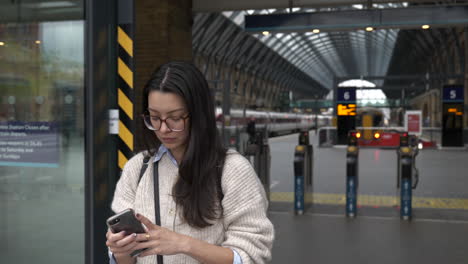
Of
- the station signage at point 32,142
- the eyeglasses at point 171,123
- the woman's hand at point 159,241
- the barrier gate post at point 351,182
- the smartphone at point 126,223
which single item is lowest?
the barrier gate post at point 351,182

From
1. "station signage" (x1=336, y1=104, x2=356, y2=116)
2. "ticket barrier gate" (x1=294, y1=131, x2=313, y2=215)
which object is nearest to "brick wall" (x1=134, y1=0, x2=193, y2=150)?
"ticket barrier gate" (x1=294, y1=131, x2=313, y2=215)

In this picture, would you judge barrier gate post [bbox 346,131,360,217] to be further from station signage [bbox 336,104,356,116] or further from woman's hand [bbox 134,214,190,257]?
Answer: station signage [bbox 336,104,356,116]

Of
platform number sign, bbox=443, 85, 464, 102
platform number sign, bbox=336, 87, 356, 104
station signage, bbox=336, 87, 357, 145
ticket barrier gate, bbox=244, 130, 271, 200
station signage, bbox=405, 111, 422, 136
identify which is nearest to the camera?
ticket barrier gate, bbox=244, 130, 271, 200

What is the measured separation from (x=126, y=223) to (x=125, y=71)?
1.90 meters

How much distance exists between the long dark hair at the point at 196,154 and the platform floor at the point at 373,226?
3491 mm

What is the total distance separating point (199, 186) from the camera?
1.49 meters

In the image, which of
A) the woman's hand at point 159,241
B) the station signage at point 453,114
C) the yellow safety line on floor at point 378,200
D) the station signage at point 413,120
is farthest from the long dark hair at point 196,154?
the station signage at point 453,114

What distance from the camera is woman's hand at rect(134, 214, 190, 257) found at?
4.33 feet

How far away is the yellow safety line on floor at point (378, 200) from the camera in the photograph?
770 cm

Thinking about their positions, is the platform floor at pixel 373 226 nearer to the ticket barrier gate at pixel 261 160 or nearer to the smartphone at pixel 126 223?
the ticket barrier gate at pixel 261 160

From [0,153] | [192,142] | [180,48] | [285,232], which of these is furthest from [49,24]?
[180,48]

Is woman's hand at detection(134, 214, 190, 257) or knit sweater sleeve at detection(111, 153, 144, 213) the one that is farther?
knit sweater sleeve at detection(111, 153, 144, 213)

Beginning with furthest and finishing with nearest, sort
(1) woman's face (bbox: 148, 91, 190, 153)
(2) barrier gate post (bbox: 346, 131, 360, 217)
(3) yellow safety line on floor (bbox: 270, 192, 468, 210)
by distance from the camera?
1. (3) yellow safety line on floor (bbox: 270, 192, 468, 210)
2. (2) barrier gate post (bbox: 346, 131, 360, 217)
3. (1) woman's face (bbox: 148, 91, 190, 153)

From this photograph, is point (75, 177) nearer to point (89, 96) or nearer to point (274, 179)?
point (89, 96)
